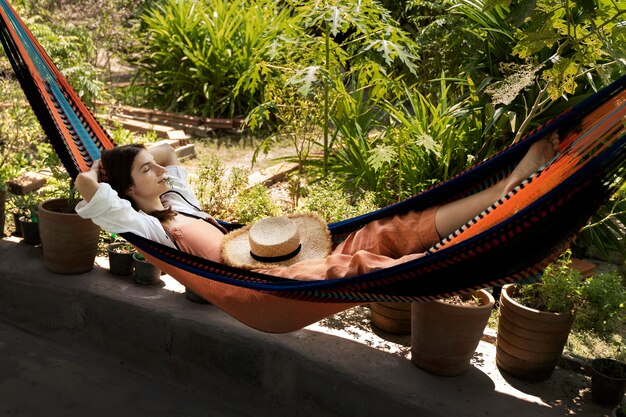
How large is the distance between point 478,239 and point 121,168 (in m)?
1.38

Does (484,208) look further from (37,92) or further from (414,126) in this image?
(37,92)

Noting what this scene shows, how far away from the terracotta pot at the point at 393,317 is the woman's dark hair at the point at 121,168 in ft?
2.95

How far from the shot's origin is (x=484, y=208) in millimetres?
2258

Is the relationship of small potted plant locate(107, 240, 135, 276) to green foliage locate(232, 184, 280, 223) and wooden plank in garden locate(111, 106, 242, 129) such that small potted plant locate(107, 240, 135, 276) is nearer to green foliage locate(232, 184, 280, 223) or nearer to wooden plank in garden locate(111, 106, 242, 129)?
green foliage locate(232, 184, 280, 223)

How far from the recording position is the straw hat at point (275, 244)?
8.09ft

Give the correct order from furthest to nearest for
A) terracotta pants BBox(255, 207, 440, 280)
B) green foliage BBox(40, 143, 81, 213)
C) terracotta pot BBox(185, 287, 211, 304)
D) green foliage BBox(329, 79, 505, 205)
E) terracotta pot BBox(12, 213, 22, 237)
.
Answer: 1. green foliage BBox(329, 79, 505, 205)
2. terracotta pot BBox(12, 213, 22, 237)
3. green foliage BBox(40, 143, 81, 213)
4. terracotta pot BBox(185, 287, 211, 304)
5. terracotta pants BBox(255, 207, 440, 280)

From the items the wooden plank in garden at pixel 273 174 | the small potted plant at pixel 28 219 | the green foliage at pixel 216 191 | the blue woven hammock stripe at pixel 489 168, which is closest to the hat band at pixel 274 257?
the blue woven hammock stripe at pixel 489 168

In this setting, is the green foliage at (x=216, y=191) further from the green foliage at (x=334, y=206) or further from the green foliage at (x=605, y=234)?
the green foliage at (x=605, y=234)

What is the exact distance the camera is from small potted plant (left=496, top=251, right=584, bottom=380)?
7.43 feet

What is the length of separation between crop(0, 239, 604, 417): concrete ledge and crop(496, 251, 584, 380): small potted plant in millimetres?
66

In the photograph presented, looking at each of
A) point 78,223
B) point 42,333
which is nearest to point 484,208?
point 78,223

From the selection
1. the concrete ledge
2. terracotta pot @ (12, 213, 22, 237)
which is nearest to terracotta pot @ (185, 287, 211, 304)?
the concrete ledge

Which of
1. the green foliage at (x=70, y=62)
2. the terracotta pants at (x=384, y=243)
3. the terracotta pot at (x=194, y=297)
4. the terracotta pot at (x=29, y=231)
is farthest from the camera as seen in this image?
the green foliage at (x=70, y=62)

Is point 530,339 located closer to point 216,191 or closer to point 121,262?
point 121,262
